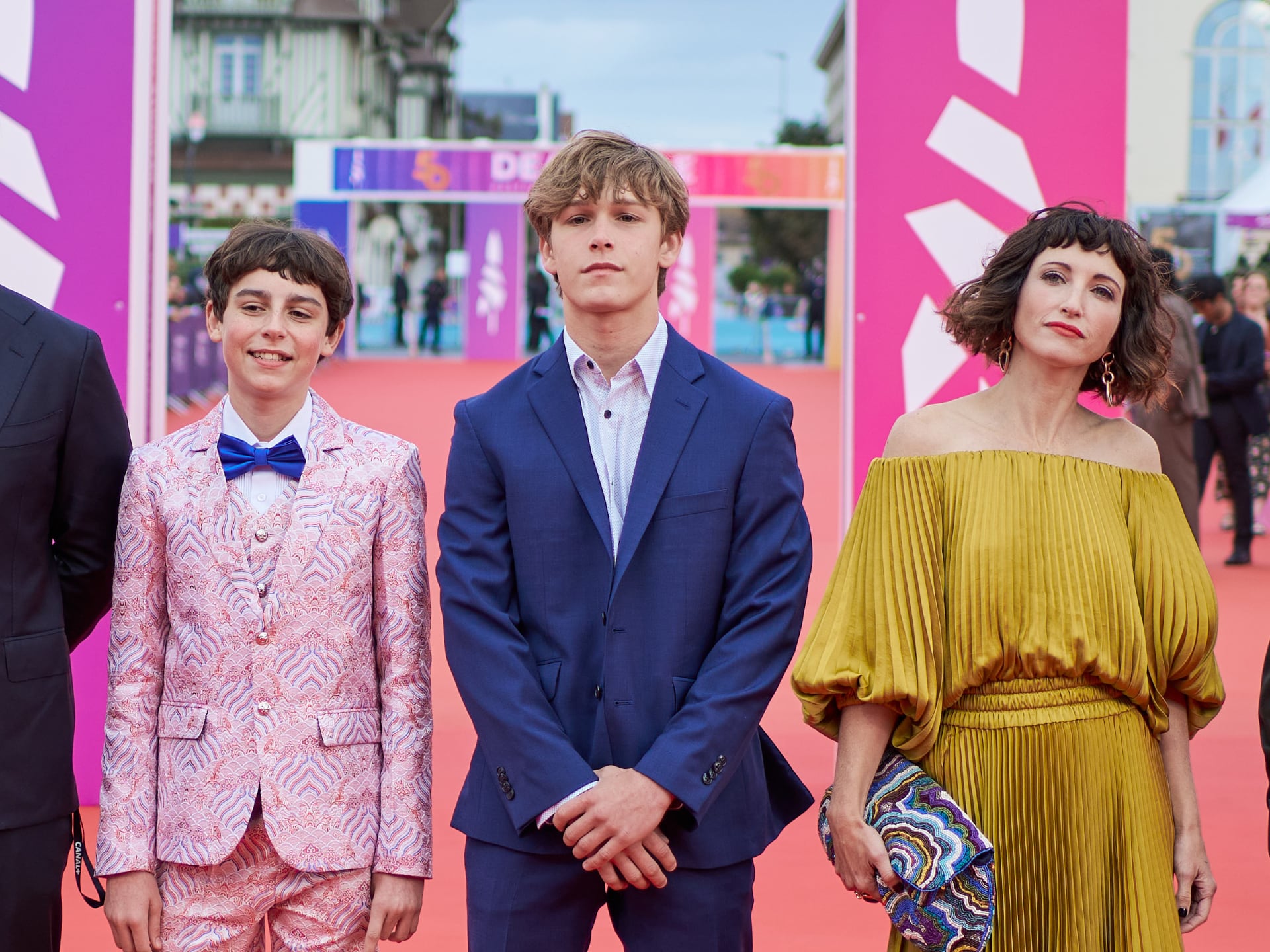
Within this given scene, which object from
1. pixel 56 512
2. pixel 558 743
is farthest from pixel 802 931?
pixel 56 512

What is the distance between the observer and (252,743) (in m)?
2.39

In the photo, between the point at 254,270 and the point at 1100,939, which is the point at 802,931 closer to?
the point at 1100,939

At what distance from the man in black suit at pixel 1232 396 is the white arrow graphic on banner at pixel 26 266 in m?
7.59

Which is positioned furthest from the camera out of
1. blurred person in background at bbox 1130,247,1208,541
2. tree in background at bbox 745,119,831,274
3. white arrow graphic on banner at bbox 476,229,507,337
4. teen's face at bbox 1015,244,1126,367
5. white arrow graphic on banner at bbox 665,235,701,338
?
tree in background at bbox 745,119,831,274

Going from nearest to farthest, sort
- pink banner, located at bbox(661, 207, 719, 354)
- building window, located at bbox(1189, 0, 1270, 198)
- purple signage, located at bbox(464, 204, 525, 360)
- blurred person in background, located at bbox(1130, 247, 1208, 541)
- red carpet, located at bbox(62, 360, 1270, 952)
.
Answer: red carpet, located at bbox(62, 360, 1270, 952)
blurred person in background, located at bbox(1130, 247, 1208, 541)
pink banner, located at bbox(661, 207, 719, 354)
purple signage, located at bbox(464, 204, 525, 360)
building window, located at bbox(1189, 0, 1270, 198)

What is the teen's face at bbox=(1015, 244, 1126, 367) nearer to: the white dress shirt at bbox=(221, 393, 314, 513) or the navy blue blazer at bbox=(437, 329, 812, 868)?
the navy blue blazer at bbox=(437, 329, 812, 868)

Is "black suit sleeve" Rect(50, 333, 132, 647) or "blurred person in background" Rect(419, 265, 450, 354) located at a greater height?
"blurred person in background" Rect(419, 265, 450, 354)

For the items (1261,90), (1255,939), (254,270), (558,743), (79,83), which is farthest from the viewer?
(1261,90)

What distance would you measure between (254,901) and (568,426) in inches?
38.2

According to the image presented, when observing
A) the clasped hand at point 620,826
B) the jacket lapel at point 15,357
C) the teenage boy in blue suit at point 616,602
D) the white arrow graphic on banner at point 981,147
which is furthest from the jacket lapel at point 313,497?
the white arrow graphic on banner at point 981,147

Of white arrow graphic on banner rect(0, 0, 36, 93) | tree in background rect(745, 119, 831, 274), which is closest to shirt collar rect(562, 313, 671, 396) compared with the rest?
white arrow graphic on banner rect(0, 0, 36, 93)

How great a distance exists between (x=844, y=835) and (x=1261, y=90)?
115 ft

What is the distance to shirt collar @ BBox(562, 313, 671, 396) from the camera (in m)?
2.47

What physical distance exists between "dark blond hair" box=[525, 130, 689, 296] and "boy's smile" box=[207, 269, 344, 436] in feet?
1.48
